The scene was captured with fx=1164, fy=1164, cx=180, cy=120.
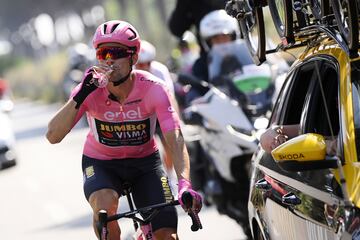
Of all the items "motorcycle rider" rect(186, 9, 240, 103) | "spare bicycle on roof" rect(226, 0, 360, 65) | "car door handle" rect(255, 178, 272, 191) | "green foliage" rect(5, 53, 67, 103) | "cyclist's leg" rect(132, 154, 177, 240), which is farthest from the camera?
"green foliage" rect(5, 53, 67, 103)

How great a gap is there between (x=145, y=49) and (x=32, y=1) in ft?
262

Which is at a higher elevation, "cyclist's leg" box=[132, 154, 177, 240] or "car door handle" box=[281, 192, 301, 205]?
"car door handle" box=[281, 192, 301, 205]

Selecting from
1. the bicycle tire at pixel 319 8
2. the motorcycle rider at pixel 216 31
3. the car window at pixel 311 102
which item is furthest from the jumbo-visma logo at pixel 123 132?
the motorcycle rider at pixel 216 31

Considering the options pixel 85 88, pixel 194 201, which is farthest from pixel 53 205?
pixel 194 201

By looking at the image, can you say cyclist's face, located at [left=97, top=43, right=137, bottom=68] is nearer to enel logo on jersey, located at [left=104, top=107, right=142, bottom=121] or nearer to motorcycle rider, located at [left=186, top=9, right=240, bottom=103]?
enel logo on jersey, located at [left=104, top=107, right=142, bottom=121]

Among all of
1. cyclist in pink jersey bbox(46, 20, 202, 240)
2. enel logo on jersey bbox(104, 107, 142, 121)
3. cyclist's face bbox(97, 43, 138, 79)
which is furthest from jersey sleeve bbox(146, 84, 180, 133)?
cyclist's face bbox(97, 43, 138, 79)

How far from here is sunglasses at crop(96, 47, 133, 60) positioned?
22.7 feet

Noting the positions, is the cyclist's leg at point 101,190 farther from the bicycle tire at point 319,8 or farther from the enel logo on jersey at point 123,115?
the bicycle tire at point 319,8

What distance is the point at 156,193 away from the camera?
7121 millimetres

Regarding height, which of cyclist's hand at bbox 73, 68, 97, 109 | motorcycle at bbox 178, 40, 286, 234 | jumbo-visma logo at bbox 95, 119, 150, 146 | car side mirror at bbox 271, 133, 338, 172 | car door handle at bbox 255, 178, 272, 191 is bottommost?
motorcycle at bbox 178, 40, 286, 234

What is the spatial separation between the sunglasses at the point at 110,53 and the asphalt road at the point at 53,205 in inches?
106

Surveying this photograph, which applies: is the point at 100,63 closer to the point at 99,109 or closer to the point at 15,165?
the point at 99,109

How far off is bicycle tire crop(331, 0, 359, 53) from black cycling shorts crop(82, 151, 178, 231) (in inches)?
72.4

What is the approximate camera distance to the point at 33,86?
8181cm
